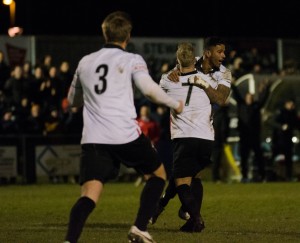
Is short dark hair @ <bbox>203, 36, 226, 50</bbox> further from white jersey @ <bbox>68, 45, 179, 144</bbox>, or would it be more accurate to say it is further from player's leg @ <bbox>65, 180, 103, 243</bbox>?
player's leg @ <bbox>65, 180, 103, 243</bbox>

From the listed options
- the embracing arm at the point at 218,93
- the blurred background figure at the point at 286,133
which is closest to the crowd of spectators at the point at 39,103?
the blurred background figure at the point at 286,133

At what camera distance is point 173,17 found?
57.0 metres

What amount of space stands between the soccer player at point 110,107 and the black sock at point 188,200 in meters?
2.33

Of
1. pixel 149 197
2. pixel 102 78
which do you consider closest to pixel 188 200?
pixel 149 197

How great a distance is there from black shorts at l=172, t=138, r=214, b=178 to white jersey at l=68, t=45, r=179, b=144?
2486 mm

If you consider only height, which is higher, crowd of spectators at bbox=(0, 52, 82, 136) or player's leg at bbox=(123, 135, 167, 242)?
player's leg at bbox=(123, 135, 167, 242)

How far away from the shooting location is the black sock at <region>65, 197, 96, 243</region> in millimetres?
9266

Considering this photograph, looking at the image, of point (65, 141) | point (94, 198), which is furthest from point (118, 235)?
point (65, 141)

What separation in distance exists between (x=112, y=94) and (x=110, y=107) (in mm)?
114

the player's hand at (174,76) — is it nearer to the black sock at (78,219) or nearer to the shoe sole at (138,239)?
the shoe sole at (138,239)

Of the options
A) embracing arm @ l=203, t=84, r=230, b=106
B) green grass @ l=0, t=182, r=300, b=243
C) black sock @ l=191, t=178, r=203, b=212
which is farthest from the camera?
black sock @ l=191, t=178, r=203, b=212

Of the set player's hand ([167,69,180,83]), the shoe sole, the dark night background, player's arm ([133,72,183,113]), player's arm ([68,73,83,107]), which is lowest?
the dark night background

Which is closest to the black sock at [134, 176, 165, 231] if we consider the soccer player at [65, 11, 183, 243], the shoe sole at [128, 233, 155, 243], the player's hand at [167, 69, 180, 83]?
the shoe sole at [128, 233, 155, 243]

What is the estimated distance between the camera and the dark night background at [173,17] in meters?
55.2
